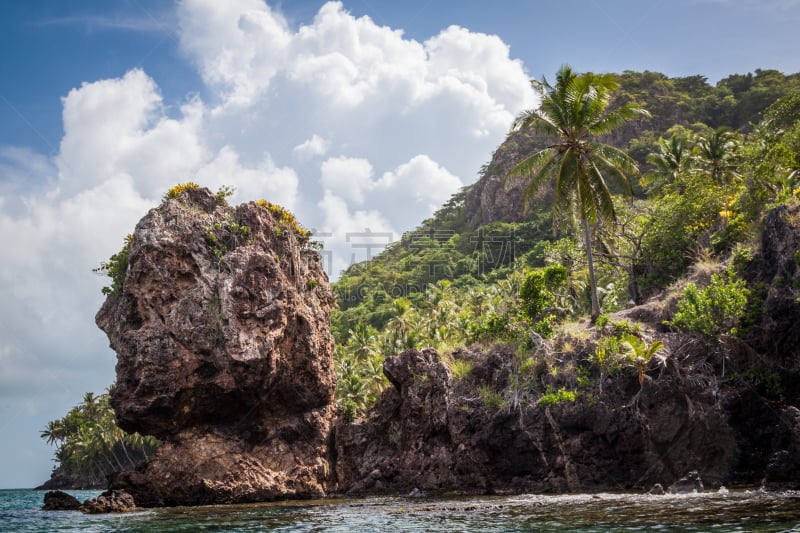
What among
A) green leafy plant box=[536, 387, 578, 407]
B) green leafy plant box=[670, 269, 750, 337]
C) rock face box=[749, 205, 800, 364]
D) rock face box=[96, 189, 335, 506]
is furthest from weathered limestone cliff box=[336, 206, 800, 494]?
rock face box=[96, 189, 335, 506]

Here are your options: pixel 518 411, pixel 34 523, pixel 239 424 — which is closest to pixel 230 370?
pixel 239 424

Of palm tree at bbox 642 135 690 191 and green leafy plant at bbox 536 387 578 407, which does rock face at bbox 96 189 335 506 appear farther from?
palm tree at bbox 642 135 690 191

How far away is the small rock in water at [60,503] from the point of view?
28.5 m

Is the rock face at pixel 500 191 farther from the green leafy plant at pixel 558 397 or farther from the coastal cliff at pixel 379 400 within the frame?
the green leafy plant at pixel 558 397

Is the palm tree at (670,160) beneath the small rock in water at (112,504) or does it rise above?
above

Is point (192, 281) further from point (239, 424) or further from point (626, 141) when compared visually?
point (626, 141)

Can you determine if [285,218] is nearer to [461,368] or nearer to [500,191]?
[461,368]

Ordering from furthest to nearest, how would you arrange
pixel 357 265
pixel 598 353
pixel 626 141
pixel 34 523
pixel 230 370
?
pixel 357 265, pixel 626 141, pixel 230 370, pixel 598 353, pixel 34 523

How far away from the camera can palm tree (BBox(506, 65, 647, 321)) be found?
29172 millimetres

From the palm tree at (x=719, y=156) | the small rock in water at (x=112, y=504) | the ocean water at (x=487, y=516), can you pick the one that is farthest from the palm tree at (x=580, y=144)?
the small rock in water at (x=112, y=504)

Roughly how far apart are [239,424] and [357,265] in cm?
7517

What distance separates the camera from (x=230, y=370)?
93.6 ft

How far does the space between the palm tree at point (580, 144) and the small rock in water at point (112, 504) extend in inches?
846

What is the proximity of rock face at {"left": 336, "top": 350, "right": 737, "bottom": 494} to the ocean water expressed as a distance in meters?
3.58
